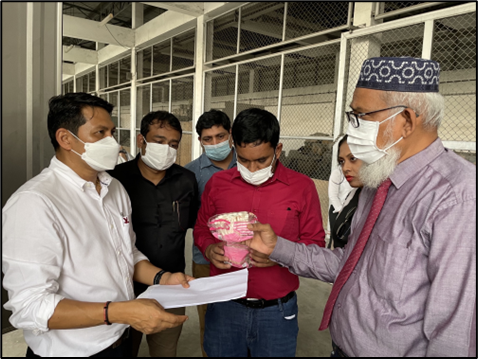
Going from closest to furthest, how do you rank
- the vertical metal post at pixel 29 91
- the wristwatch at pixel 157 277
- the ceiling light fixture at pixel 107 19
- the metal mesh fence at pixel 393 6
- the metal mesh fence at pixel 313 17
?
the vertical metal post at pixel 29 91
the wristwatch at pixel 157 277
the metal mesh fence at pixel 393 6
the metal mesh fence at pixel 313 17
the ceiling light fixture at pixel 107 19

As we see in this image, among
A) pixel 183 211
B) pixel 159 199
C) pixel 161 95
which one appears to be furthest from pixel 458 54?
pixel 161 95

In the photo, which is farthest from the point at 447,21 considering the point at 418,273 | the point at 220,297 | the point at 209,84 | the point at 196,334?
the point at 209,84

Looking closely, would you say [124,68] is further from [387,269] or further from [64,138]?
[387,269]

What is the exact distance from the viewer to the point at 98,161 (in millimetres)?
1371

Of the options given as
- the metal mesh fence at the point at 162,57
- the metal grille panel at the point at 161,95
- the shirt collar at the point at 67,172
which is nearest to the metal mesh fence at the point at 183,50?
the metal mesh fence at the point at 162,57

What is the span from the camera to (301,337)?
306 centimetres

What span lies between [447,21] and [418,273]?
12.5ft

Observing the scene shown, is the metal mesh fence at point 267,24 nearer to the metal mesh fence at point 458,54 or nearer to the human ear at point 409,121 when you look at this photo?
the metal mesh fence at point 458,54

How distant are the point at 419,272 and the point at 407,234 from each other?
11 centimetres

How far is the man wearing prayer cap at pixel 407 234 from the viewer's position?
2.76 ft

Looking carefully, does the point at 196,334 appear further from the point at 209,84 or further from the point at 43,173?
the point at 209,84

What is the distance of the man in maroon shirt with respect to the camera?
1604 mm

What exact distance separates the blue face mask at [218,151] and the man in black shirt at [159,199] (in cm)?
42

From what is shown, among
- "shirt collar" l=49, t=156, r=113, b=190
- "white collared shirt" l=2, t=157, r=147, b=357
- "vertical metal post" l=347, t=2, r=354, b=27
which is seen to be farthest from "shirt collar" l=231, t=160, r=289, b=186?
"vertical metal post" l=347, t=2, r=354, b=27
